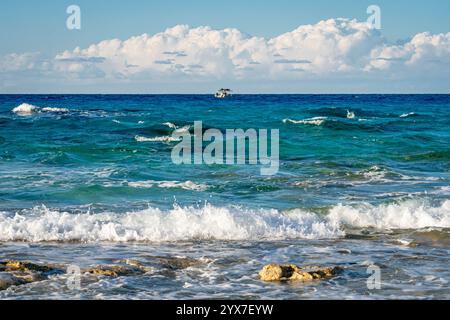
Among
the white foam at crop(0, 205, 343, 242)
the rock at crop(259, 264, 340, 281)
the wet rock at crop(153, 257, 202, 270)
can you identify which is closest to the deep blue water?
the white foam at crop(0, 205, 343, 242)

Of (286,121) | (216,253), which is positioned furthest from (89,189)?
(286,121)

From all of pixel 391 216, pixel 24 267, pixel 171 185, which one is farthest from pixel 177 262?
pixel 171 185

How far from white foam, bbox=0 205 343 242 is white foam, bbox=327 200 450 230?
0.59 metres

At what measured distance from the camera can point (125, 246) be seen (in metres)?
11.2

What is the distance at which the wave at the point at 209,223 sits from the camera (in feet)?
39.0

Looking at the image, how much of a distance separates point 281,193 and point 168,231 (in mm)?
5258

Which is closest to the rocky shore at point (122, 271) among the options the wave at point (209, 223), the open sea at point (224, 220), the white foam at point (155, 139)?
the open sea at point (224, 220)

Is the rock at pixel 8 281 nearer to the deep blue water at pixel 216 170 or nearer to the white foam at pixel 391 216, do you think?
the deep blue water at pixel 216 170

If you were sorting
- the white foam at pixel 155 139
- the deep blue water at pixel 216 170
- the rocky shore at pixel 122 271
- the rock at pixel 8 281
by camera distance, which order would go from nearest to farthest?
the rock at pixel 8 281 → the rocky shore at pixel 122 271 → the deep blue water at pixel 216 170 → the white foam at pixel 155 139

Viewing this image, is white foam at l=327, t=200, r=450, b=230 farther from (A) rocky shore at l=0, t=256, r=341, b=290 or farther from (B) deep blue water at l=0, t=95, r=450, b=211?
(A) rocky shore at l=0, t=256, r=341, b=290

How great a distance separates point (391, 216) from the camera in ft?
44.6

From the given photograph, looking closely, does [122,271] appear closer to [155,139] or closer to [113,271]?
[113,271]

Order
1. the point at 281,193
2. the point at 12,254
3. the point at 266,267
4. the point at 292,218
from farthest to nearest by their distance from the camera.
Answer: the point at 281,193
the point at 292,218
the point at 12,254
the point at 266,267

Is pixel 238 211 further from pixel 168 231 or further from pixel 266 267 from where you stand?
pixel 266 267
